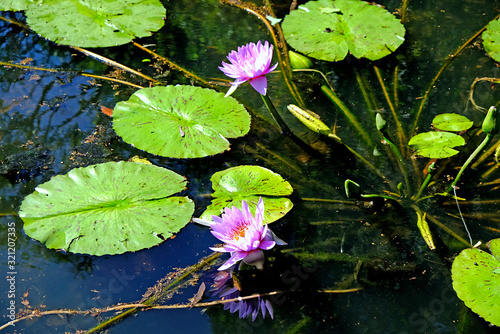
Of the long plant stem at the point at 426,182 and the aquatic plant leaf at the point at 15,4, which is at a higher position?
the aquatic plant leaf at the point at 15,4

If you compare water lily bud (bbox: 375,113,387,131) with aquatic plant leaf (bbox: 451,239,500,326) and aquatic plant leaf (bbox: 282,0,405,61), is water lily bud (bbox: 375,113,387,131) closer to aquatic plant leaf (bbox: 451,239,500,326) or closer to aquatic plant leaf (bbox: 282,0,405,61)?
aquatic plant leaf (bbox: 451,239,500,326)

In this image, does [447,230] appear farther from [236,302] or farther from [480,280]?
[236,302]

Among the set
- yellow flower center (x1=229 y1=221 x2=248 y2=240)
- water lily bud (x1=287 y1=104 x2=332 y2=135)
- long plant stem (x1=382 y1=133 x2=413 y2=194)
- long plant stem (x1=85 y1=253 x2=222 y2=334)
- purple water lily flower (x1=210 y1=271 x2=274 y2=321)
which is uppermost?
water lily bud (x1=287 y1=104 x2=332 y2=135)

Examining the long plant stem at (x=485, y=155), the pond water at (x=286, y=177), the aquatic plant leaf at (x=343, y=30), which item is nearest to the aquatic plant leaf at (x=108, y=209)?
the pond water at (x=286, y=177)

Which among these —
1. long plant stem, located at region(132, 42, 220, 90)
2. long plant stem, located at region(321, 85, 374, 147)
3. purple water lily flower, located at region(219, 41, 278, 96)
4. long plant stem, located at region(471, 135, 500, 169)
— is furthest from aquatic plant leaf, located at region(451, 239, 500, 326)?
long plant stem, located at region(132, 42, 220, 90)

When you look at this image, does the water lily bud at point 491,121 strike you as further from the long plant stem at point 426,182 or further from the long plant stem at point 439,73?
the long plant stem at point 439,73

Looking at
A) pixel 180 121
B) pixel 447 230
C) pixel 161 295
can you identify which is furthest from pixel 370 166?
pixel 161 295
